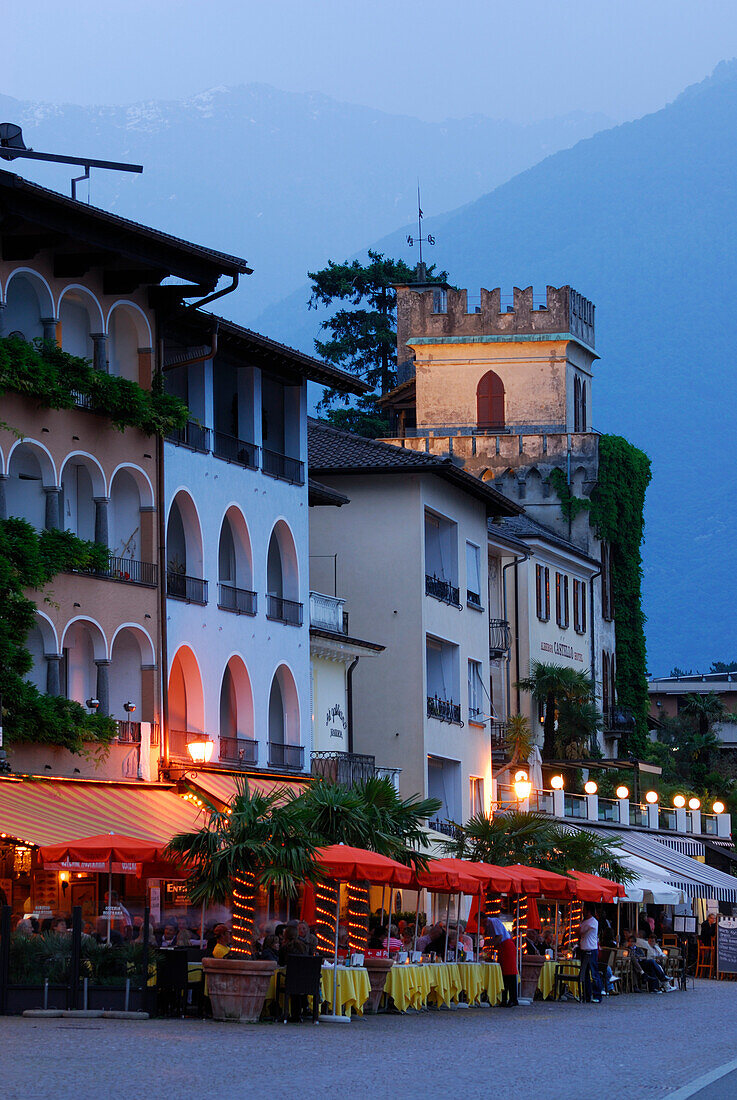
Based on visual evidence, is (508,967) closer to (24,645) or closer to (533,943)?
(533,943)

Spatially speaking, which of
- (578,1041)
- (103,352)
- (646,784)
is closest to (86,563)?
(103,352)

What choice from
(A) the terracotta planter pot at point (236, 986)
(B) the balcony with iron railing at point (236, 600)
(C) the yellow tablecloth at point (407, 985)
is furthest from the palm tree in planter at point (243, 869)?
(B) the balcony with iron railing at point (236, 600)

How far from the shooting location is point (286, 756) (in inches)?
1558

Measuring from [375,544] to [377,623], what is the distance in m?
1.88

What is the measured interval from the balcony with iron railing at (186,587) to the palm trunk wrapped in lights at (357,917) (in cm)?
800

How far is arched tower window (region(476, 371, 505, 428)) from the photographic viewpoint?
73.1m

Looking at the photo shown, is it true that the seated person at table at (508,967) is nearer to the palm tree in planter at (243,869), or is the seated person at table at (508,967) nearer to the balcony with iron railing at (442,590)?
the palm tree in planter at (243,869)

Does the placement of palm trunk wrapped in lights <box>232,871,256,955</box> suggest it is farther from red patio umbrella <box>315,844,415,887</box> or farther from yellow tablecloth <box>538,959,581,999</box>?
yellow tablecloth <box>538,959,581,999</box>

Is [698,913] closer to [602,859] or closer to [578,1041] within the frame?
[602,859]

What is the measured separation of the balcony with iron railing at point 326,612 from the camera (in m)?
42.2

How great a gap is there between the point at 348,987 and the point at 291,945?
1.31 meters

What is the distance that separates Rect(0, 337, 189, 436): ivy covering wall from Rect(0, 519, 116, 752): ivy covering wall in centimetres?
212

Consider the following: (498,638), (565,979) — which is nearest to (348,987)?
(565,979)

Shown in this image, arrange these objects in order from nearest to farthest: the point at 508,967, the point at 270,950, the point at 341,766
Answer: the point at 270,950, the point at 508,967, the point at 341,766
